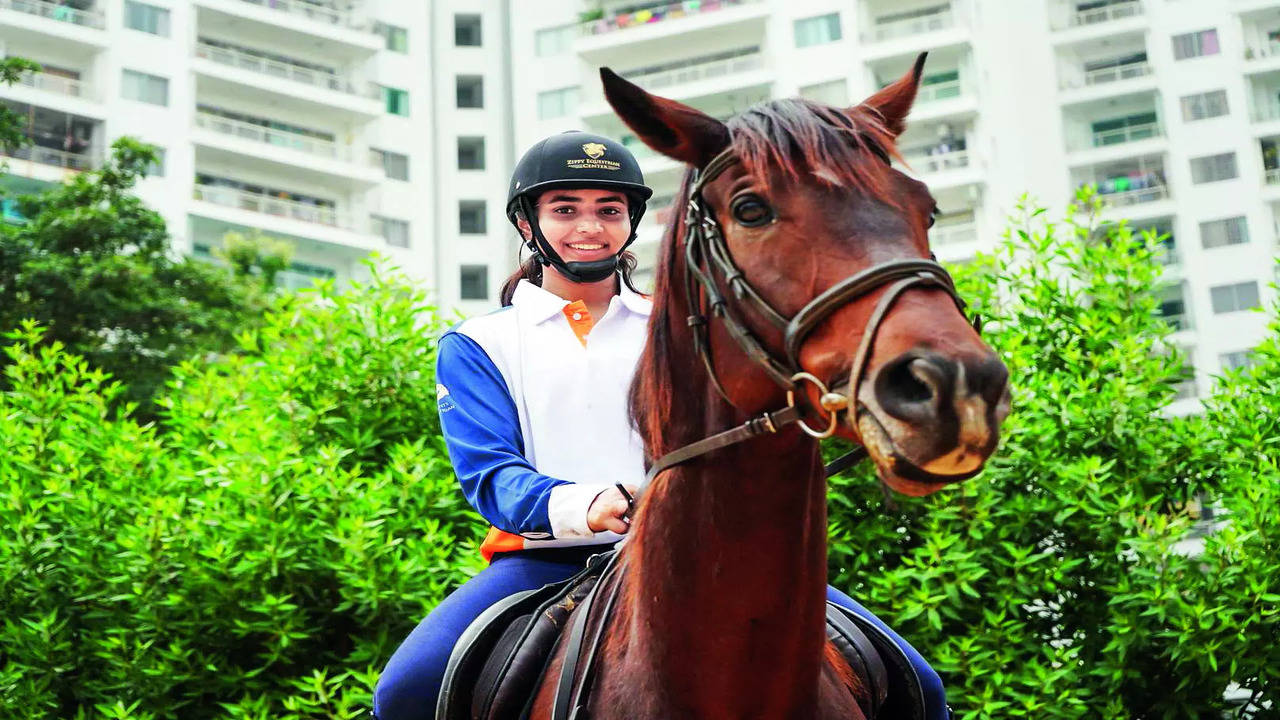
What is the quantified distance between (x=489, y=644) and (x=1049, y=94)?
49917 millimetres

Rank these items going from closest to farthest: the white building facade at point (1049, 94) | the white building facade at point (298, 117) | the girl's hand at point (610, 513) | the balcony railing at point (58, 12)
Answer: the girl's hand at point (610, 513) → the balcony railing at point (58, 12) → the white building facade at point (298, 117) → the white building facade at point (1049, 94)

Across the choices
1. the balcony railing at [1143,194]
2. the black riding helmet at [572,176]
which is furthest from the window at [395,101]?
the black riding helmet at [572,176]

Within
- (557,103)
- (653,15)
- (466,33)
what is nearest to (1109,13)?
(653,15)

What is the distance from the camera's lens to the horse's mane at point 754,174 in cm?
244

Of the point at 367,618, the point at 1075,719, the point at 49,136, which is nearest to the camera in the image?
the point at 1075,719

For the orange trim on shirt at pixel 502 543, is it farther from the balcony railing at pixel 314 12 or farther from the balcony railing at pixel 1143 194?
the balcony railing at pixel 314 12

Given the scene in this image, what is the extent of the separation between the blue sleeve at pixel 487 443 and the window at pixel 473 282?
50.5 m

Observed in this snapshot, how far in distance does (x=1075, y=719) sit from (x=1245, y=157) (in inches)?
1786

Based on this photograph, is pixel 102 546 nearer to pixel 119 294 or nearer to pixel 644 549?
pixel 644 549

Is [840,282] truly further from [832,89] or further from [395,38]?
[395,38]

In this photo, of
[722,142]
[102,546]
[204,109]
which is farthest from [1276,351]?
[204,109]

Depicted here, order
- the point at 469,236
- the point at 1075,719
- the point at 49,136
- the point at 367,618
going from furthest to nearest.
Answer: the point at 469,236, the point at 49,136, the point at 367,618, the point at 1075,719

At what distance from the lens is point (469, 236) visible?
54219 mm

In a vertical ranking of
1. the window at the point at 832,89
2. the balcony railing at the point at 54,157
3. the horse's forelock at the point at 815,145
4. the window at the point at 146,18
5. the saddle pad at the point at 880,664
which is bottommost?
the saddle pad at the point at 880,664
